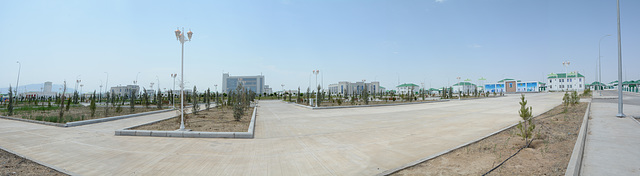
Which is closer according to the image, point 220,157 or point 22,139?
point 220,157

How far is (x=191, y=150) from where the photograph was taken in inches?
254

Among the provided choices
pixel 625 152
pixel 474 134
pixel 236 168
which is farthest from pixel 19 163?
pixel 625 152

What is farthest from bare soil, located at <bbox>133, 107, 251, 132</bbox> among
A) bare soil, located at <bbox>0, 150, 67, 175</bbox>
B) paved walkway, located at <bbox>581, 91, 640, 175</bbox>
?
paved walkway, located at <bbox>581, 91, 640, 175</bbox>

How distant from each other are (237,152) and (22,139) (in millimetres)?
7877

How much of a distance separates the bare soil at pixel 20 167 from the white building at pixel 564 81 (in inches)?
4649

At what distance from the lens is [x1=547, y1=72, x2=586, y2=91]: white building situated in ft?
278

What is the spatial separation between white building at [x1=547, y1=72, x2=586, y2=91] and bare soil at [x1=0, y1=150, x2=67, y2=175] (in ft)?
387

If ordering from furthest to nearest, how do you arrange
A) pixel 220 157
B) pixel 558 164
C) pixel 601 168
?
1. pixel 220 157
2. pixel 558 164
3. pixel 601 168

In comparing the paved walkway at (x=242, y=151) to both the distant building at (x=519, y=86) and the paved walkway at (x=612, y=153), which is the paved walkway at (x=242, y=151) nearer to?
the paved walkway at (x=612, y=153)

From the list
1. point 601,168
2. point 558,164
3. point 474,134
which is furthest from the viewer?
point 474,134

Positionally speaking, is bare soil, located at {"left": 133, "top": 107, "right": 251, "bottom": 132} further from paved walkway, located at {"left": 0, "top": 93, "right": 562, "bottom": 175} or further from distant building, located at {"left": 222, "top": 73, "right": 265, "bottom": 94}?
distant building, located at {"left": 222, "top": 73, "right": 265, "bottom": 94}

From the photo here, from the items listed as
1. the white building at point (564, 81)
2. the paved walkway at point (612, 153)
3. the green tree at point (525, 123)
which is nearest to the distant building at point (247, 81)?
the green tree at point (525, 123)

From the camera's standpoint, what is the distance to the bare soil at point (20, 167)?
4.70 metres

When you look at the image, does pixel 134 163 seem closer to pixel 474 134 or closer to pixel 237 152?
pixel 237 152
